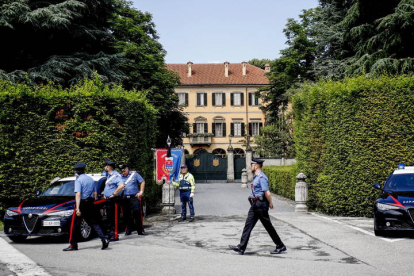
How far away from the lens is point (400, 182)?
41.1ft

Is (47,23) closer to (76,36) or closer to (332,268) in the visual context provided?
(76,36)

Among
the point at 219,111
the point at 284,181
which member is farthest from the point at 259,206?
the point at 219,111

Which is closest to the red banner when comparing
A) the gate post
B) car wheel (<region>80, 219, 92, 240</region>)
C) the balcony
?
car wheel (<region>80, 219, 92, 240</region>)

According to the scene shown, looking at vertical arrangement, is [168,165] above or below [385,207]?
above

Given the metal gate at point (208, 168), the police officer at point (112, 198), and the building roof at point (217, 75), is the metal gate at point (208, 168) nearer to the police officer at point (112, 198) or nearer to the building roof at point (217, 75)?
the building roof at point (217, 75)

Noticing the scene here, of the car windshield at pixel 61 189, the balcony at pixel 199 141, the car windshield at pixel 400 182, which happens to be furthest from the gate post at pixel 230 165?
the car windshield at pixel 61 189

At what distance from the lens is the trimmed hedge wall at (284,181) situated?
2221 centimetres

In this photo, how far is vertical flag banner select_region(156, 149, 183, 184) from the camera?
54.8 feet

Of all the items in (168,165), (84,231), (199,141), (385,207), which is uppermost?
(199,141)

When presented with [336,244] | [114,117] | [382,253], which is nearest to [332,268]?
[382,253]

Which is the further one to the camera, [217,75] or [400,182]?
[217,75]

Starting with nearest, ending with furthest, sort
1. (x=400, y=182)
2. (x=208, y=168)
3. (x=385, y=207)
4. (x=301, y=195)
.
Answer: (x=385, y=207) < (x=400, y=182) < (x=301, y=195) < (x=208, y=168)

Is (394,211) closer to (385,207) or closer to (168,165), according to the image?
(385,207)

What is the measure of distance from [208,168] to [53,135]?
31895 millimetres
